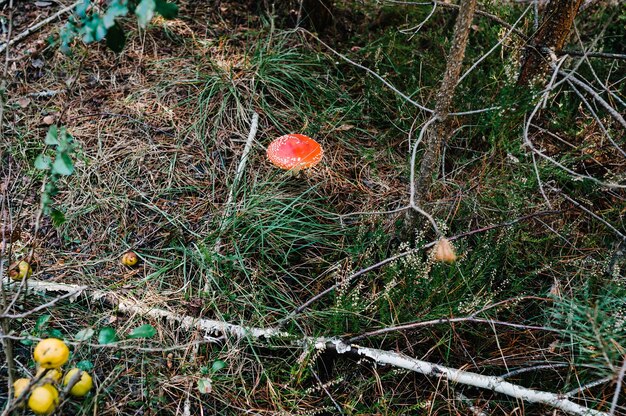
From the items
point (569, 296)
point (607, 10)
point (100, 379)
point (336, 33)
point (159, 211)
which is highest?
point (607, 10)

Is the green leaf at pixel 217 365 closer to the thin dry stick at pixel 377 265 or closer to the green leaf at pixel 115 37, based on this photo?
the thin dry stick at pixel 377 265

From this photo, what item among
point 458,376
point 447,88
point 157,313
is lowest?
point 157,313

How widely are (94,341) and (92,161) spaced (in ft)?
3.62

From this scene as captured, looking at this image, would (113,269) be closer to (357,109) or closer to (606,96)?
(357,109)

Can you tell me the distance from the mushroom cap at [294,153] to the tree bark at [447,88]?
0.55 meters

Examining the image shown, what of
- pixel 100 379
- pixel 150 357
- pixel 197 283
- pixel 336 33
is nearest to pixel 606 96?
pixel 336 33

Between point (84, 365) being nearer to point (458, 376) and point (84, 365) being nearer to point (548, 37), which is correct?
point (458, 376)

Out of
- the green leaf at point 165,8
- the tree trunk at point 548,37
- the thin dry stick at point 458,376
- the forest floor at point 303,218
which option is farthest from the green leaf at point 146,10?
the tree trunk at point 548,37

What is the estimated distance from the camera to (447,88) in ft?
6.85

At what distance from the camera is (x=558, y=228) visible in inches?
98.0

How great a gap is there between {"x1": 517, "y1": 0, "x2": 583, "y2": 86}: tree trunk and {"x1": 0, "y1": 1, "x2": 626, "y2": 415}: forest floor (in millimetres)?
130

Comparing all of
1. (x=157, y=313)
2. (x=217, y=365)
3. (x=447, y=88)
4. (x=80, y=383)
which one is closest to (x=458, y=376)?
(x=217, y=365)

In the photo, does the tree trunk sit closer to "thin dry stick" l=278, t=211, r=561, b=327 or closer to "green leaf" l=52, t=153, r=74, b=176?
"thin dry stick" l=278, t=211, r=561, b=327

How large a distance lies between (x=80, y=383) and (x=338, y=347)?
0.94 m
